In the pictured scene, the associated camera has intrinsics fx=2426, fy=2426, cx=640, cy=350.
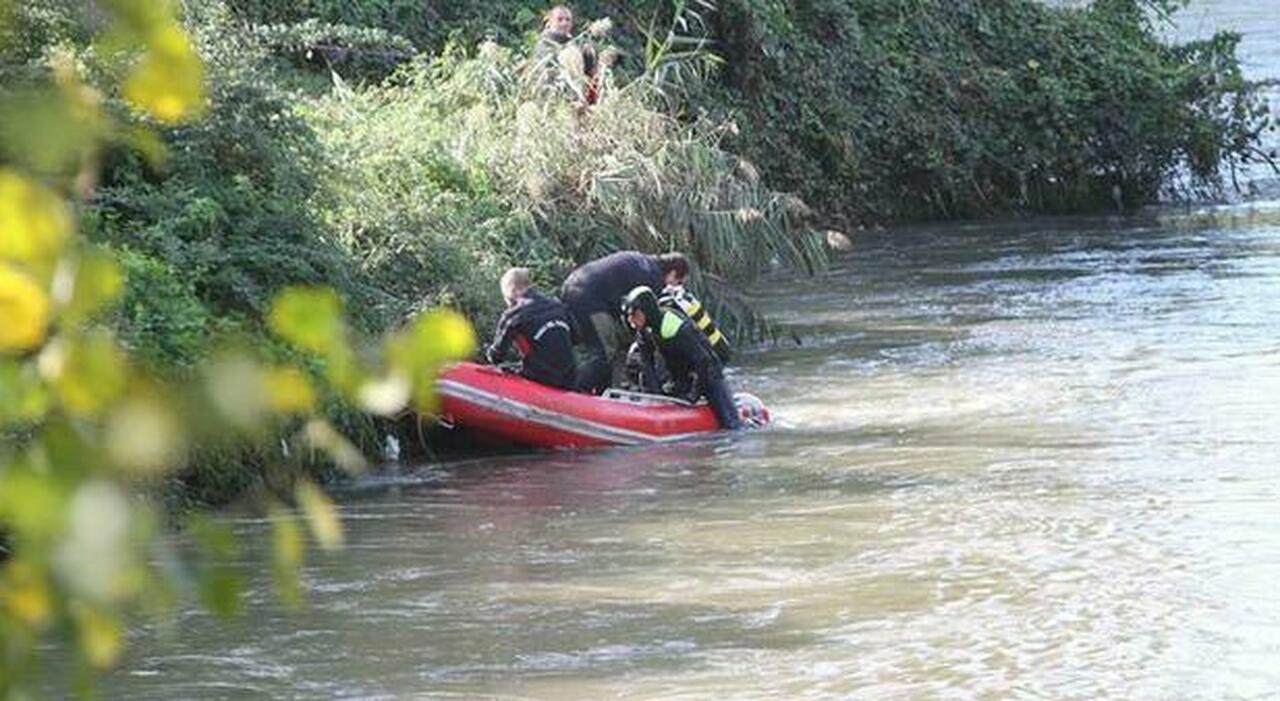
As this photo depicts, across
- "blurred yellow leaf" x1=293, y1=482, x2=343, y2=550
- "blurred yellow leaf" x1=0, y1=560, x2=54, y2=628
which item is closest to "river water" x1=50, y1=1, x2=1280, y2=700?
"blurred yellow leaf" x1=293, y1=482, x2=343, y2=550

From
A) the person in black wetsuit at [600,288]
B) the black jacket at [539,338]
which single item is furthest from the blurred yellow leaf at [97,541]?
the person in black wetsuit at [600,288]

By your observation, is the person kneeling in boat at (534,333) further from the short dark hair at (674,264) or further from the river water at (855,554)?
the short dark hair at (674,264)

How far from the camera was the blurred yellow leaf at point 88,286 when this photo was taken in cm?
152

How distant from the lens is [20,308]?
4.85ft

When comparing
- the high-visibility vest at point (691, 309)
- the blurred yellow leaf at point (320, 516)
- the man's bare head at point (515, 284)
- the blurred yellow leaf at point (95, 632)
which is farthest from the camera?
the high-visibility vest at point (691, 309)

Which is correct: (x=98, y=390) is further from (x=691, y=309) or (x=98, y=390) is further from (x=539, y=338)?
(x=691, y=309)

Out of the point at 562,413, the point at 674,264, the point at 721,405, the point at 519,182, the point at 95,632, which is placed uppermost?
the point at 519,182

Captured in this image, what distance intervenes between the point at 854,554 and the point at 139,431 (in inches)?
404

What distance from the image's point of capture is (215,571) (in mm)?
1633

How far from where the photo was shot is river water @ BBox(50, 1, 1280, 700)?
9.40 metres

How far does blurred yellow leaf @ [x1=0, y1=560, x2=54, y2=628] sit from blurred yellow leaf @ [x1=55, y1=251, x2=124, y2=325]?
0.53 ft

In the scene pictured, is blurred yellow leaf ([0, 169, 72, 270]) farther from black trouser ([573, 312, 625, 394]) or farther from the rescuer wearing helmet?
black trouser ([573, 312, 625, 394])

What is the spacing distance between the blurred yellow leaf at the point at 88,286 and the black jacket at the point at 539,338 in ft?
43.8

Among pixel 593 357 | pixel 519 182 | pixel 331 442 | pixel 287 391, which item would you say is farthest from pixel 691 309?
pixel 287 391
